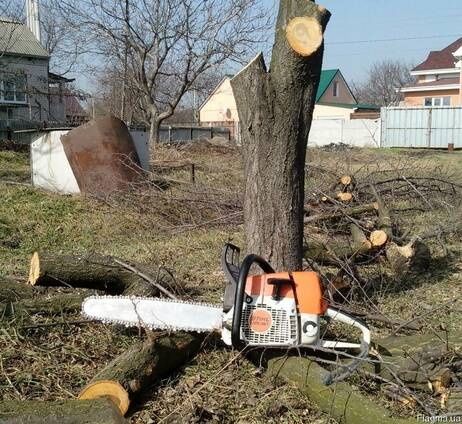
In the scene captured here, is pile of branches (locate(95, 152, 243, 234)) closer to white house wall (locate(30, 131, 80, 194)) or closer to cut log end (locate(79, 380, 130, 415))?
white house wall (locate(30, 131, 80, 194))

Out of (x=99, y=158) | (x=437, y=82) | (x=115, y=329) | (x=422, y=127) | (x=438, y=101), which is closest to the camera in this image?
(x=115, y=329)

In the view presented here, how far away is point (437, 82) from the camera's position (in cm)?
4241

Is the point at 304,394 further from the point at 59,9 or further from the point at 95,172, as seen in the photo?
the point at 59,9

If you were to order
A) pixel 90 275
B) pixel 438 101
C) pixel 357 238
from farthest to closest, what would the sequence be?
pixel 438 101
pixel 357 238
pixel 90 275

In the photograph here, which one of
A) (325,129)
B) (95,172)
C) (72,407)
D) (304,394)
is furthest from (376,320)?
(325,129)

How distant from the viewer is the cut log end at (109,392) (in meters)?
2.83

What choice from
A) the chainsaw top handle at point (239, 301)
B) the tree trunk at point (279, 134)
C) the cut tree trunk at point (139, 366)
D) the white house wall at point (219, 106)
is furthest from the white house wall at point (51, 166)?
the white house wall at point (219, 106)

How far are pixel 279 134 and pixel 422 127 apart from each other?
87.3 feet

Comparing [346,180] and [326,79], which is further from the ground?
[326,79]

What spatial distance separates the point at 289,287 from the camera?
3102 millimetres

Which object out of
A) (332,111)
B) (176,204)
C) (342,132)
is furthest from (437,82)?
(176,204)

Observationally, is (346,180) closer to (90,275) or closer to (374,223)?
(374,223)

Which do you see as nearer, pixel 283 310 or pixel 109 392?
pixel 109 392

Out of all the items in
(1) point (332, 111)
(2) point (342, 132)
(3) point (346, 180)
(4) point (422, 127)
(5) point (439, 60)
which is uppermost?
(5) point (439, 60)
